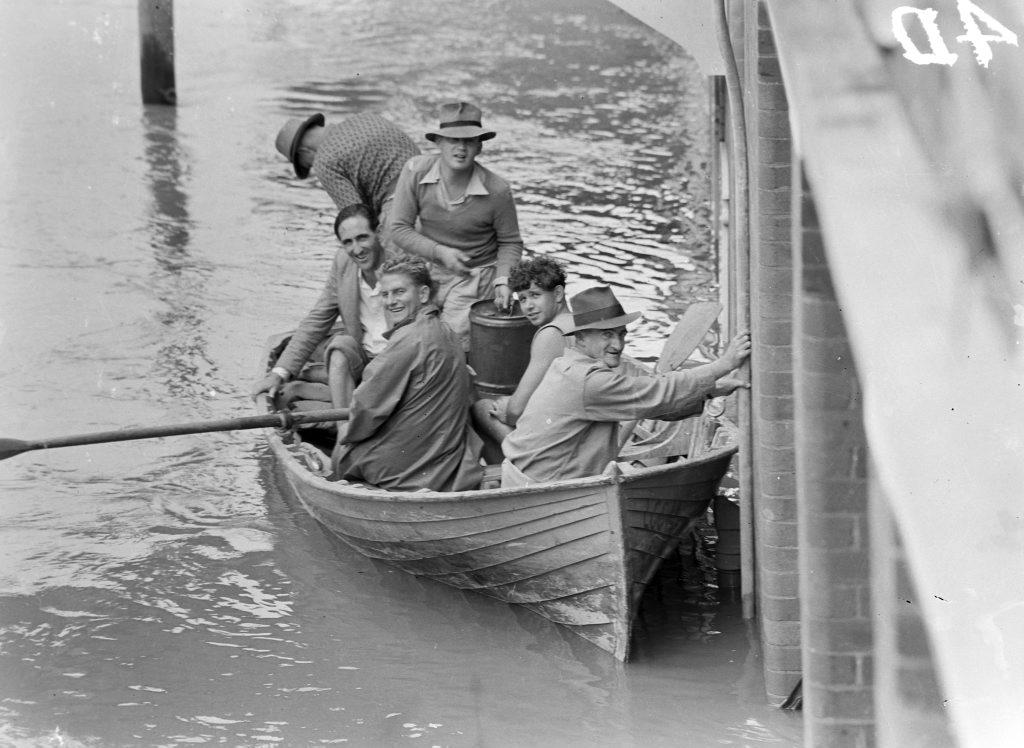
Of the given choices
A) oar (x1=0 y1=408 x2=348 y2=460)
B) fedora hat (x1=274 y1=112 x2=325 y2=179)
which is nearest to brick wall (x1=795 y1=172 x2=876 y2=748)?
oar (x1=0 y1=408 x2=348 y2=460)

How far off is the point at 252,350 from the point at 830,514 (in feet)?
25.8

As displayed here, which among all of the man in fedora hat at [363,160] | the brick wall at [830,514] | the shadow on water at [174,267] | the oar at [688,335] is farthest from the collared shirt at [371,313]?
the brick wall at [830,514]

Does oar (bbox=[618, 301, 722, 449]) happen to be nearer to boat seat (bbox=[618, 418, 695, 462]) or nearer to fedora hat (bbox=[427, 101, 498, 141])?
boat seat (bbox=[618, 418, 695, 462])

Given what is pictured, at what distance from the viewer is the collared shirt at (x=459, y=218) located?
894cm

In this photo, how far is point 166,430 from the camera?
8.03 m

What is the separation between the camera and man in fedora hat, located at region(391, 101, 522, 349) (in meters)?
8.88

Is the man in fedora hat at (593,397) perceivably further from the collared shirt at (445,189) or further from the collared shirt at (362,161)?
the collared shirt at (362,161)

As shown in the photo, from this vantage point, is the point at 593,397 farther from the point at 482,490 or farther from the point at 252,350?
the point at 252,350

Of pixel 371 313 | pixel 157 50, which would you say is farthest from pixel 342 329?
pixel 157 50

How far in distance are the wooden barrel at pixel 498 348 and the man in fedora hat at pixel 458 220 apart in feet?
0.93

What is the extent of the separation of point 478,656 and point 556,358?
4.68 ft

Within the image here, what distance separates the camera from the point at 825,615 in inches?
178

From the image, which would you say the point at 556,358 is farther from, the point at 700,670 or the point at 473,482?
the point at 700,670

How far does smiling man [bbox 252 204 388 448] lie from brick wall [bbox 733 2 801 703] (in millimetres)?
2531
